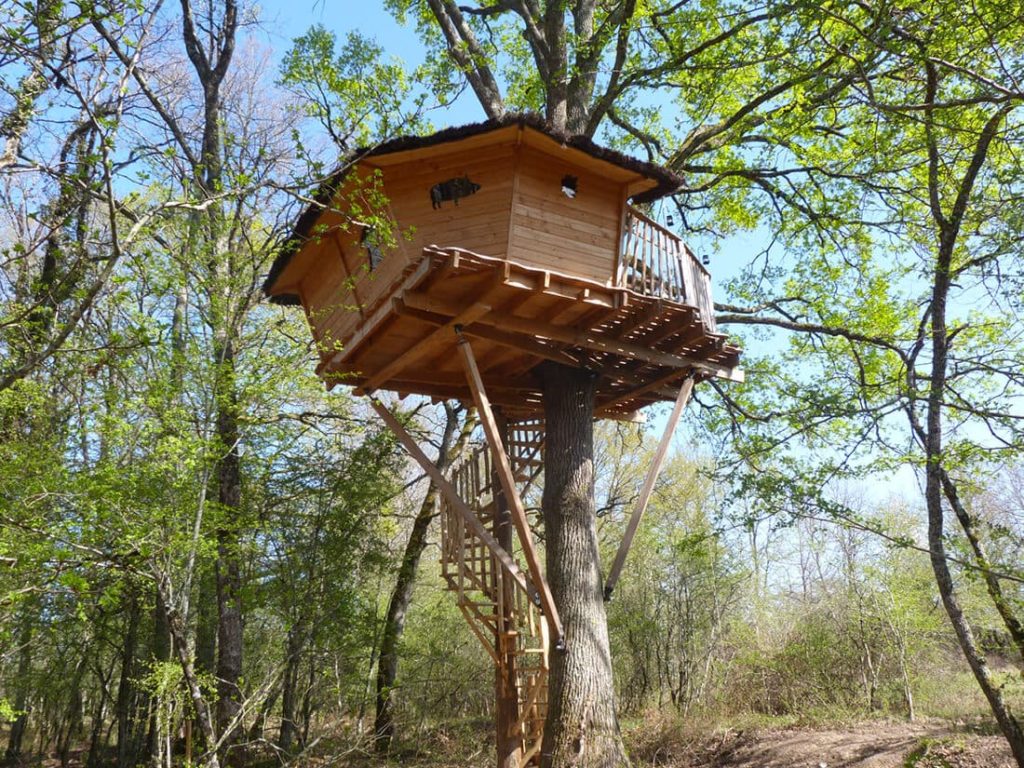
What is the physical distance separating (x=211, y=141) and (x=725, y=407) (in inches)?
323

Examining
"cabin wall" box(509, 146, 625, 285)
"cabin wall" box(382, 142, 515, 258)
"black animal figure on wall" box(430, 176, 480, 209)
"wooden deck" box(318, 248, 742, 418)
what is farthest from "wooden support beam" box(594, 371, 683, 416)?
"black animal figure on wall" box(430, 176, 480, 209)

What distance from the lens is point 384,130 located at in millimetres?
4902

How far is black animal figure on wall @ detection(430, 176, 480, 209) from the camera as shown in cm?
649

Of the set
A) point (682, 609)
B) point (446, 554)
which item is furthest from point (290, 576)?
point (682, 609)

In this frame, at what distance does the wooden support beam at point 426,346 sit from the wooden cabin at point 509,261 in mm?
21

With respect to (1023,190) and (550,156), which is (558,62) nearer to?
(550,156)

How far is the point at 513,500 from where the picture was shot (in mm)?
6289

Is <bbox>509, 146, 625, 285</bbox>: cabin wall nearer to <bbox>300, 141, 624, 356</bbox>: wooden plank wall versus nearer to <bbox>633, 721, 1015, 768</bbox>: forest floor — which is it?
<bbox>300, 141, 624, 356</bbox>: wooden plank wall

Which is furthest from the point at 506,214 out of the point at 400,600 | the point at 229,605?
the point at 400,600

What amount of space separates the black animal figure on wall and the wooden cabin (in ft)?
0.05

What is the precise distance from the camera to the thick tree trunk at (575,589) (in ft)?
19.4

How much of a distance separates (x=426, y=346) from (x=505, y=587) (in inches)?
138

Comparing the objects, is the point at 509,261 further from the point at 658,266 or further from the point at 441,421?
the point at 441,421

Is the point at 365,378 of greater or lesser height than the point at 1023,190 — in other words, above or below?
below
